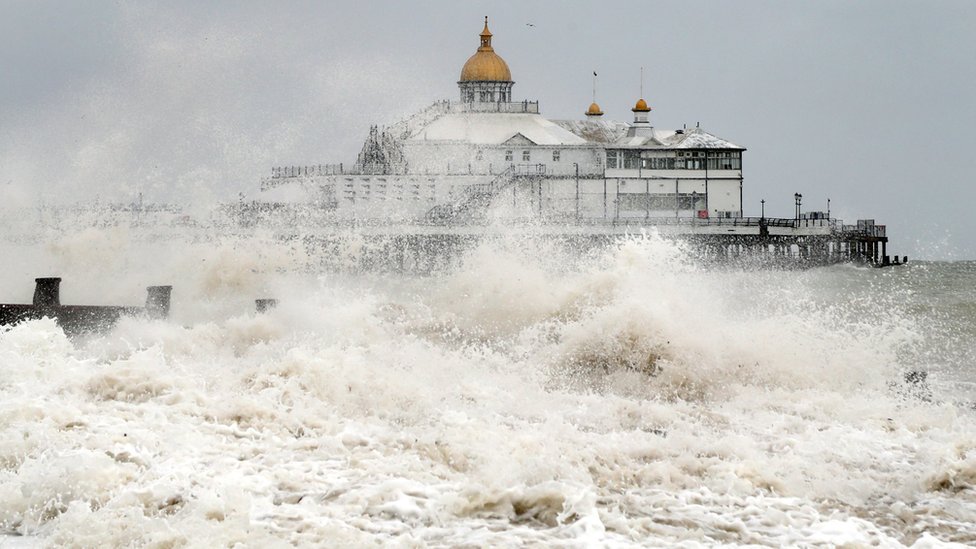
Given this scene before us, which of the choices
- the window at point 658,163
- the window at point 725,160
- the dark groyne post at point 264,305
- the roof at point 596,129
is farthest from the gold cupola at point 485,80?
the dark groyne post at point 264,305

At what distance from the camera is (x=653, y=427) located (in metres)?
9.39

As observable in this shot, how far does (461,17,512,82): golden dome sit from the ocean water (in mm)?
63018

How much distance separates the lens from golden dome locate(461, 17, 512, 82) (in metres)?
78.0

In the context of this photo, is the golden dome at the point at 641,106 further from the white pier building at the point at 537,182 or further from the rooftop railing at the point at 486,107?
the rooftop railing at the point at 486,107

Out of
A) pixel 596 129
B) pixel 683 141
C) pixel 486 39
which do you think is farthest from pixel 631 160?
pixel 486 39

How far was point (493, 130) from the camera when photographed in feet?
241

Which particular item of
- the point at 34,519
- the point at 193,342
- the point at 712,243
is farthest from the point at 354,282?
the point at 34,519

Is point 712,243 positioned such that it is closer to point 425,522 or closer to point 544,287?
point 544,287

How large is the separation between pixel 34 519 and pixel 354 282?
132ft

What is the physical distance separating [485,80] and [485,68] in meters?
0.93

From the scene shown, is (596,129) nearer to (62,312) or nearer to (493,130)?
(493,130)

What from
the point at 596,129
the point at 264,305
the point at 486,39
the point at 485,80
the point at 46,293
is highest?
the point at 486,39

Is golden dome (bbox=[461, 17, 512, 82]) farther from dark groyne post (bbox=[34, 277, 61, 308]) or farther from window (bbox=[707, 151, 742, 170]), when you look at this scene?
dark groyne post (bbox=[34, 277, 61, 308])

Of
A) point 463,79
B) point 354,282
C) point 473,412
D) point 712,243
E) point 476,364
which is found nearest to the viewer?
point 473,412
